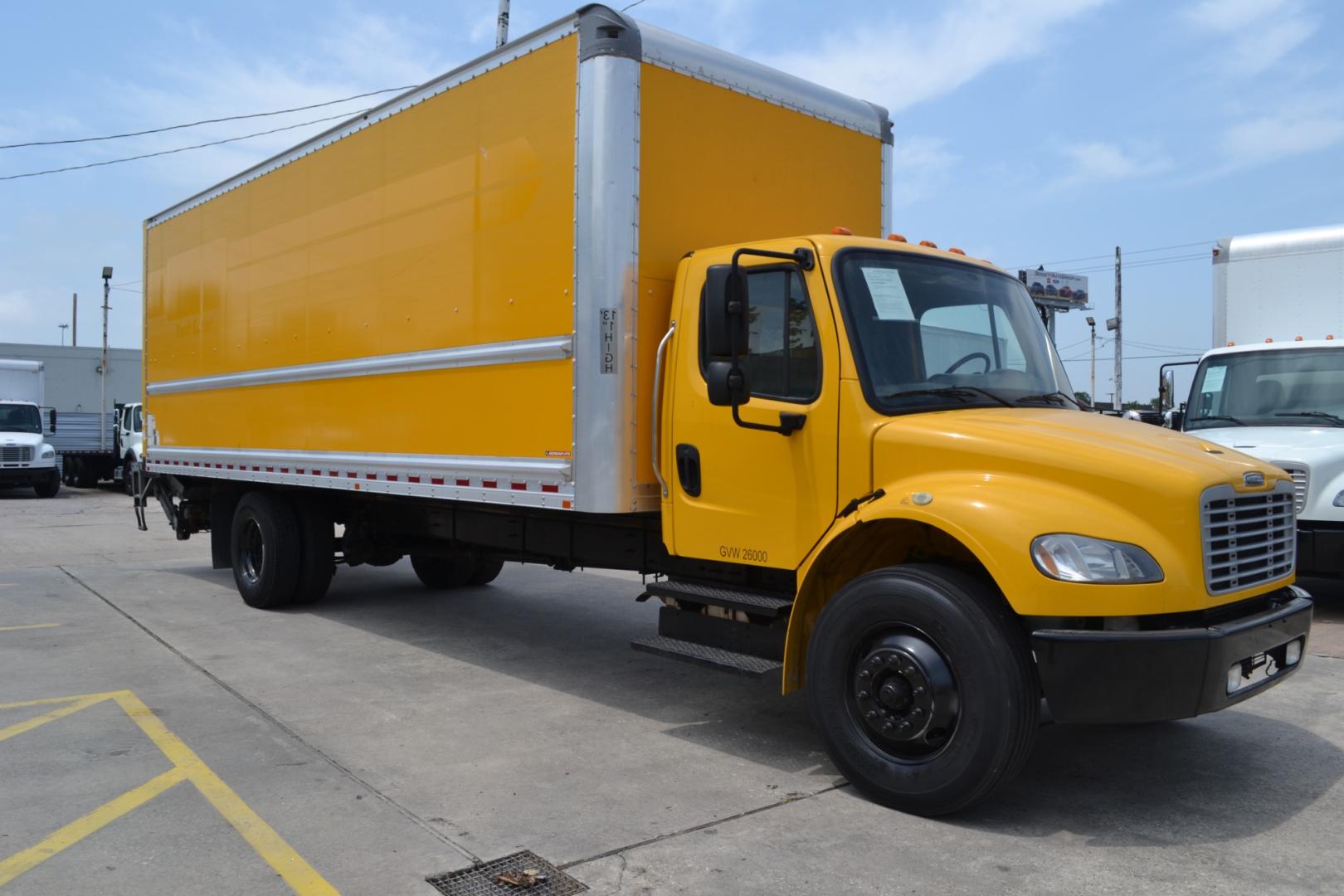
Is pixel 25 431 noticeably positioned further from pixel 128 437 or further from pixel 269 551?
pixel 269 551

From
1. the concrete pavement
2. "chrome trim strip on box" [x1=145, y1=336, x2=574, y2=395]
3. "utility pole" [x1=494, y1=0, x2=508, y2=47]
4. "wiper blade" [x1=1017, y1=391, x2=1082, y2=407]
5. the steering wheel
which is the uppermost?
"utility pole" [x1=494, y1=0, x2=508, y2=47]

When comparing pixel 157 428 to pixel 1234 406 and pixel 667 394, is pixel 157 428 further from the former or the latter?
pixel 1234 406

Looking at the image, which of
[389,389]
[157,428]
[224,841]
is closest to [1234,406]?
[389,389]

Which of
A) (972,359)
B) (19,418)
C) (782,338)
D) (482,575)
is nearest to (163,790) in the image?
(782,338)

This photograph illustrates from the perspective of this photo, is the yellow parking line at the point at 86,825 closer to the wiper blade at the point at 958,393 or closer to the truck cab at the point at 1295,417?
the wiper blade at the point at 958,393

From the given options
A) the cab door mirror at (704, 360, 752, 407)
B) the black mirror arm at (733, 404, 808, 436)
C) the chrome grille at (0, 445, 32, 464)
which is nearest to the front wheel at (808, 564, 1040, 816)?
the black mirror arm at (733, 404, 808, 436)

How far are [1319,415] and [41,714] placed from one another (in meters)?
10.1

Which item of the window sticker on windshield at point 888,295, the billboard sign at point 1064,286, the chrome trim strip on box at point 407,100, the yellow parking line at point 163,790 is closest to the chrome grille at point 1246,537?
the window sticker on windshield at point 888,295

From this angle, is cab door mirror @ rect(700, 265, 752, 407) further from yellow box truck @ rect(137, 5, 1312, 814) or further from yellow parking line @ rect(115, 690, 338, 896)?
yellow parking line @ rect(115, 690, 338, 896)

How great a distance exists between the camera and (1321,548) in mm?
8680

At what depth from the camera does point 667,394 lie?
5438 millimetres

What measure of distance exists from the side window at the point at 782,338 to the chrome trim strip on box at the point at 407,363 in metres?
1.06

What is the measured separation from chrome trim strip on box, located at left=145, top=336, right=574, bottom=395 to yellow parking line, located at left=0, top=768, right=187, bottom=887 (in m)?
2.72

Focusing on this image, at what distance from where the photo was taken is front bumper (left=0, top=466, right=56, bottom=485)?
79.8ft
